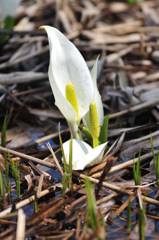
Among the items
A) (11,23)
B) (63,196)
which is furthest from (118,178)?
(11,23)

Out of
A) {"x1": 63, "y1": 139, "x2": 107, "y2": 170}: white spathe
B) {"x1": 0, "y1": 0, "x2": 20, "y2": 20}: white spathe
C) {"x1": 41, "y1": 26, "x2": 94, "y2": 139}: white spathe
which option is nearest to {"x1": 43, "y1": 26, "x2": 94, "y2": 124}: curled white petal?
{"x1": 41, "y1": 26, "x2": 94, "y2": 139}: white spathe

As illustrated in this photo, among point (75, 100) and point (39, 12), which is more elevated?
point (39, 12)

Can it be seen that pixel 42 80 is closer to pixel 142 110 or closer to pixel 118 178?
pixel 142 110

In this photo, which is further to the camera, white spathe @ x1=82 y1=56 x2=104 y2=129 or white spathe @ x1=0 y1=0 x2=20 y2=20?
white spathe @ x1=0 y1=0 x2=20 y2=20

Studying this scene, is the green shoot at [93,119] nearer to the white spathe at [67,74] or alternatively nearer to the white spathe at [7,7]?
the white spathe at [67,74]

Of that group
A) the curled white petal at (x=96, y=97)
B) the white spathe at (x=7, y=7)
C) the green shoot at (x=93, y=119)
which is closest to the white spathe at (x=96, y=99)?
the curled white petal at (x=96, y=97)

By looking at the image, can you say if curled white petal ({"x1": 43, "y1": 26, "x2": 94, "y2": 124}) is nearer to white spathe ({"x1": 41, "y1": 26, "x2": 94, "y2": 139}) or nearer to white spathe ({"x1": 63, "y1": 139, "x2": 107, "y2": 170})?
white spathe ({"x1": 41, "y1": 26, "x2": 94, "y2": 139})

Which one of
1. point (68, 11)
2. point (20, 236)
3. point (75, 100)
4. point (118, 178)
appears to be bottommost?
point (118, 178)
